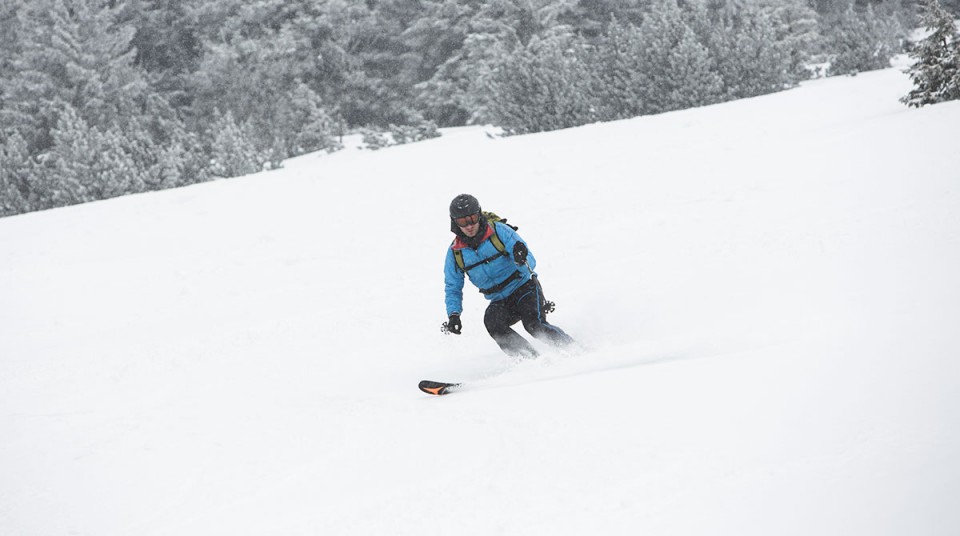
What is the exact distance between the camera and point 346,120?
28203 millimetres

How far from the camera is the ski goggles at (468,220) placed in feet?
16.5

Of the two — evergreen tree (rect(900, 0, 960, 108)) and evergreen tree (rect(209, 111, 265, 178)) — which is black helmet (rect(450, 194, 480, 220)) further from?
evergreen tree (rect(209, 111, 265, 178))

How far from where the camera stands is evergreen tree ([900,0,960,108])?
32.9 feet

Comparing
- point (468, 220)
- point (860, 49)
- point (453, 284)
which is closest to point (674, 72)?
point (860, 49)

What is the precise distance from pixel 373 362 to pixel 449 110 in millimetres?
23325

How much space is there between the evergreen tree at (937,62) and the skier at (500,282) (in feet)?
27.1

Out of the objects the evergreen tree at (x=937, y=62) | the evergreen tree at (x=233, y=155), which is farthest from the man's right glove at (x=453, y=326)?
the evergreen tree at (x=233, y=155)

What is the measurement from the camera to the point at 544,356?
532 cm

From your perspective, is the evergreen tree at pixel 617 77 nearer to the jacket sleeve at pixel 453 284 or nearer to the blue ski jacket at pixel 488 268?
the blue ski jacket at pixel 488 268

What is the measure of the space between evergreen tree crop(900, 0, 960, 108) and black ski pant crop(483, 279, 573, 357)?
8.25 metres

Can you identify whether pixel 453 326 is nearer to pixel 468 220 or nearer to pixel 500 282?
pixel 500 282

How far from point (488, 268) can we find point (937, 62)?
28.3 ft

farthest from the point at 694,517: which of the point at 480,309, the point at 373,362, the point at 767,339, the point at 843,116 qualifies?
the point at 843,116

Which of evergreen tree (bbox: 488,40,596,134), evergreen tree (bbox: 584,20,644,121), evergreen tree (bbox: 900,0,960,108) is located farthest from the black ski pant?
evergreen tree (bbox: 584,20,644,121)
